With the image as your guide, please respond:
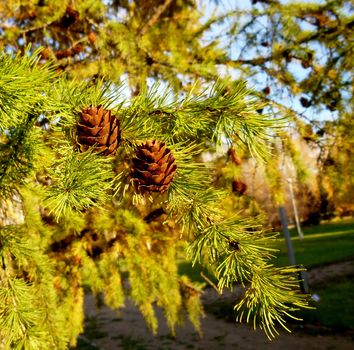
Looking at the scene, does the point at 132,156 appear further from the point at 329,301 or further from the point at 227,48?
the point at 329,301

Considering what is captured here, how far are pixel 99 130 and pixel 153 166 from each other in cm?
13

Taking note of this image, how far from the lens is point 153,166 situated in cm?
78

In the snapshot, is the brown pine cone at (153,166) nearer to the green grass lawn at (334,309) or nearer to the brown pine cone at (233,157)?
the brown pine cone at (233,157)

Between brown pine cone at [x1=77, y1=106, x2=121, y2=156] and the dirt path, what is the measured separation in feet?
17.3

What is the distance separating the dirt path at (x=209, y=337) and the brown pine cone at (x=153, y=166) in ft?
17.2

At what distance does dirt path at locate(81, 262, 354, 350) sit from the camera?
690 cm

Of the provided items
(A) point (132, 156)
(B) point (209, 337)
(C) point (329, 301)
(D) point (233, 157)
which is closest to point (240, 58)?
(D) point (233, 157)

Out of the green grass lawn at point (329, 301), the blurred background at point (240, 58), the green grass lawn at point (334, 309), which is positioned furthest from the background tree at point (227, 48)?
the green grass lawn at point (334, 309)

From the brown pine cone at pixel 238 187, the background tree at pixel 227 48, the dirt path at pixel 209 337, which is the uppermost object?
the background tree at pixel 227 48

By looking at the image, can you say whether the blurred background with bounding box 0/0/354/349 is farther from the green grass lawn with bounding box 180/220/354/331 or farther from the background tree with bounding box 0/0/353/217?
the green grass lawn with bounding box 180/220/354/331

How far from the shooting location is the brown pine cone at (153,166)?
78cm

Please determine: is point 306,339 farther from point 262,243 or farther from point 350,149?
point 262,243

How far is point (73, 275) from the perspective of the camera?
263cm

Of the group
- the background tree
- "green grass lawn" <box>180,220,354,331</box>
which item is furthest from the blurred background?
"green grass lawn" <box>180,220,354,331</box>
